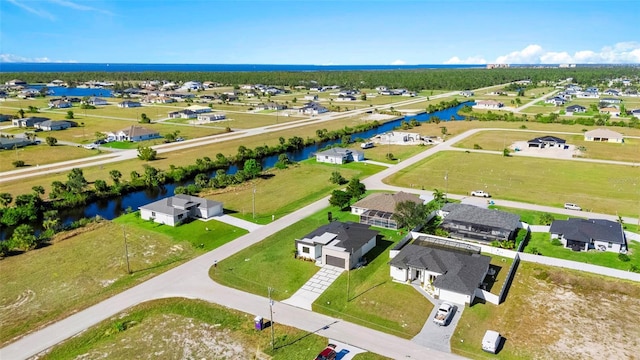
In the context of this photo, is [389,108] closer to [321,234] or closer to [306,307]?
[321,234]

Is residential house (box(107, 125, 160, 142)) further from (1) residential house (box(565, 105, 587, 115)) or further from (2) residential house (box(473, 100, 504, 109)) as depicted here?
(1) residential house (box(565, 105, 587, 115))

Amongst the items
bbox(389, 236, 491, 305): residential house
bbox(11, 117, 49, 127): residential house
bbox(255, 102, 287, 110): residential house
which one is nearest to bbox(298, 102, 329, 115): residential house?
bbox(255, 102, 287, 110): residential house

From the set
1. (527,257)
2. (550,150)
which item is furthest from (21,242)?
(550,150)

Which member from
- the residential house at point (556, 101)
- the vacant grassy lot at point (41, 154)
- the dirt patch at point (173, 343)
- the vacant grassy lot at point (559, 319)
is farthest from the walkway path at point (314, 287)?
the residential house at point (556, 101)

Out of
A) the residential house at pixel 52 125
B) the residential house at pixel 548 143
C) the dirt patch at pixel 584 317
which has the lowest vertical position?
the dirt patch at pixel 584 317

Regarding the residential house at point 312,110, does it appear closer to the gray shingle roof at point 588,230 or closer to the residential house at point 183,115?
the residential house at point 183,115

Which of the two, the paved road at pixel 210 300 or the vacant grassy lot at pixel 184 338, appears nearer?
the vacant grassy lot at pixel 184 338

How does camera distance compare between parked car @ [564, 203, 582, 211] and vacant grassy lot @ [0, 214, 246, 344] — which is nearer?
vacant grassy lot @ [0, 214, 246, 344]
